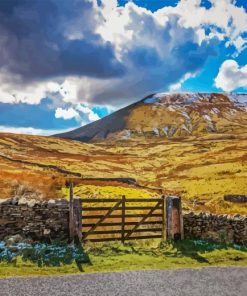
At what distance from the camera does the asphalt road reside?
42.6 ft

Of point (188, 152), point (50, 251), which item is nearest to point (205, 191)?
point (50, 251)

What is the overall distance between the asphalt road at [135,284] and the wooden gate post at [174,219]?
5.88 m

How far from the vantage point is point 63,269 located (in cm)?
1577

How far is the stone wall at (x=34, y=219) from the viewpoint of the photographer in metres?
19.3

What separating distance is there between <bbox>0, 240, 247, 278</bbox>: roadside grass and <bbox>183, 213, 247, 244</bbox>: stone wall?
0.75 meters

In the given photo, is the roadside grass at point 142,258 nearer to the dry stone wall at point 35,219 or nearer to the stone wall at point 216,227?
the stone wall at point 216,227

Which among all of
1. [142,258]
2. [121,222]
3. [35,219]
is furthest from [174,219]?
[35,219]

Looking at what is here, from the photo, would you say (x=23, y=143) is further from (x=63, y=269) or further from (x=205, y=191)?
(x=63, y=269)

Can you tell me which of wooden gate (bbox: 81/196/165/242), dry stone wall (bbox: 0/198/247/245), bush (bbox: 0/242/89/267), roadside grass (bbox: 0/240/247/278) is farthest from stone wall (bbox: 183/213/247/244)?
dry stone wall (bbox: 0/198/247/245)

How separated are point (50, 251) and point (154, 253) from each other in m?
4.58

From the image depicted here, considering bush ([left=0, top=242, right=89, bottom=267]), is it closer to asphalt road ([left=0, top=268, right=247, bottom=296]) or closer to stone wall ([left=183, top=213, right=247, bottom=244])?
asphalt road ([left=0, top=268, right=247, bottom=296])

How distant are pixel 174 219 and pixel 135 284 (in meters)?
8.25

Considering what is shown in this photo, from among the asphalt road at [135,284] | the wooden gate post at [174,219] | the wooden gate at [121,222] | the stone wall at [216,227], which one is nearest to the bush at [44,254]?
the wooden gate at [121,222]

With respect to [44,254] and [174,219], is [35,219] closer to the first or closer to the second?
[44,254]
